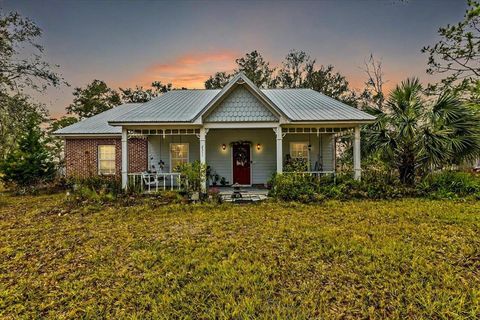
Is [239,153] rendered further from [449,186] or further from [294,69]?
[294,69]

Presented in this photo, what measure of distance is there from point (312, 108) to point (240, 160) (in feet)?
15.7

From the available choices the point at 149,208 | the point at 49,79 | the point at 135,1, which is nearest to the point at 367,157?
the point at 149,208

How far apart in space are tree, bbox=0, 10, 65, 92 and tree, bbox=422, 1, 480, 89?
20.6 metres

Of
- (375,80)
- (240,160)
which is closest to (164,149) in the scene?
(240,160)

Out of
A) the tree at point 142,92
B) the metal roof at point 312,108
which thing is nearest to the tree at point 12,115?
the metal roof at point 312,108

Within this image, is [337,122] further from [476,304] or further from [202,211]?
[476,304]

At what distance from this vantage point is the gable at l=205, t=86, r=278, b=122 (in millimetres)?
10484

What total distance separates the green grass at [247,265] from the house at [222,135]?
156 inches

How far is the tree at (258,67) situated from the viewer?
3028 centimetres

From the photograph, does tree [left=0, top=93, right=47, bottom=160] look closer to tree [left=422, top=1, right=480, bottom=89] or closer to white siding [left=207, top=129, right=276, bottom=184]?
white siding [left=207, top=129, right=276, bottom=184]

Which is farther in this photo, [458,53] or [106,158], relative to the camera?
[106,158]

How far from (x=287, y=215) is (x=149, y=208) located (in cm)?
490

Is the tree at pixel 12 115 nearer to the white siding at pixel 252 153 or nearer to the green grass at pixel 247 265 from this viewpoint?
the green grass at pixel 247 265

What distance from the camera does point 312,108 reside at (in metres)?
12.3
